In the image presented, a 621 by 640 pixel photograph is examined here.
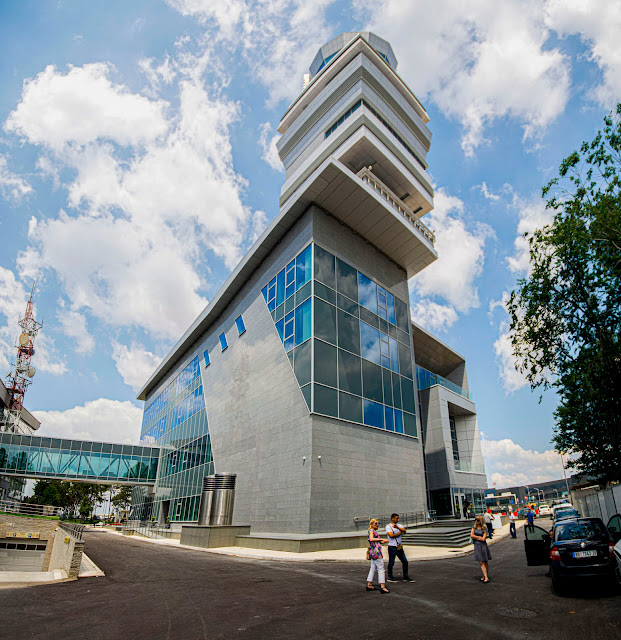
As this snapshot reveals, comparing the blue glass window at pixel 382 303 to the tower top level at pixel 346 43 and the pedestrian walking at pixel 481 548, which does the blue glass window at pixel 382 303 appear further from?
the tower top level at pixel 346 43

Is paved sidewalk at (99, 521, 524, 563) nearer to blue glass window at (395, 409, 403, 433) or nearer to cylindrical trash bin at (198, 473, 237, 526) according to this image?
cylindrical trash bin at (198, 473, 237, 526)

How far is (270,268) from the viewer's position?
30.9m

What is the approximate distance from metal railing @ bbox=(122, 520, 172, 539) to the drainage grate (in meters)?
36.7

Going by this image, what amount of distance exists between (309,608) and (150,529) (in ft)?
139

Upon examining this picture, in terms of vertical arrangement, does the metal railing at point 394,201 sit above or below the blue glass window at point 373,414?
above

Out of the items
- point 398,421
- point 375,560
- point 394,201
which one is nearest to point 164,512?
point 398,421

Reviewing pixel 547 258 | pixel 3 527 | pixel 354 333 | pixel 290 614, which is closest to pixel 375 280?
pixel 354 333

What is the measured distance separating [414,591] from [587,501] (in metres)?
30.0

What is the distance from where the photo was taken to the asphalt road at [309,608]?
21.5ft

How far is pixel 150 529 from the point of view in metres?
43.4

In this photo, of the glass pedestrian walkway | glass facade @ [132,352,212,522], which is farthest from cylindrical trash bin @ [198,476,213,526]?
the glass pedestrian walkway

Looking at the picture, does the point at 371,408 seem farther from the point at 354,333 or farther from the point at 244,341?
the point at 244,341

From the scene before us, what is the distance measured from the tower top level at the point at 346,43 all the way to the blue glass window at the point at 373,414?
36.7 m

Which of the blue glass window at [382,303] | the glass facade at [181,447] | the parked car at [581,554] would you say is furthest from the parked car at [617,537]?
the glass facade at [181,447]
